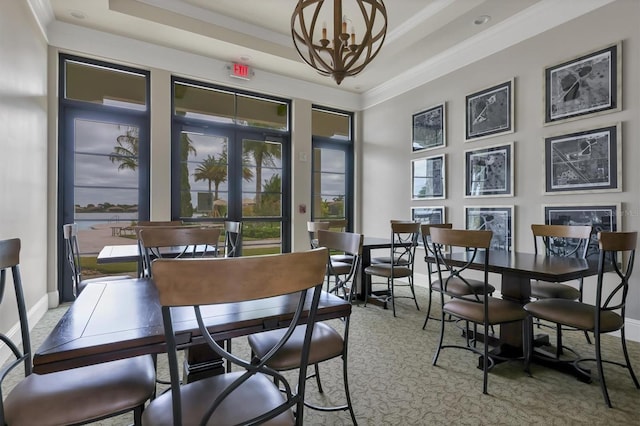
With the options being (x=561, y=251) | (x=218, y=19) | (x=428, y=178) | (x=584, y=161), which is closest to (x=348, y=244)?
(x=561, y=251)

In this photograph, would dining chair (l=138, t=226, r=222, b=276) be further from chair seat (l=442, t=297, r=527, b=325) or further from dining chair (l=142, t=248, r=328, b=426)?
chair seat (l=442, t=297, r=527, b=325)

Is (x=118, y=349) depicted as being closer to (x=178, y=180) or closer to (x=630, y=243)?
(x=630, y=243)

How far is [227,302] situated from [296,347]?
732mm

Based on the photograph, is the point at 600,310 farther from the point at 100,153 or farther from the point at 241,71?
the point at 100,153

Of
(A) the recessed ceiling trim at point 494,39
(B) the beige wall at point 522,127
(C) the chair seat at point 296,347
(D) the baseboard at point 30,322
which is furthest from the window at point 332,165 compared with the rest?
Answer: (C) the chair seat at point 296,347

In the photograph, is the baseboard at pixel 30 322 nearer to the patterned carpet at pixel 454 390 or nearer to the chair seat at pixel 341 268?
the patterned carpet at pixel 454 390

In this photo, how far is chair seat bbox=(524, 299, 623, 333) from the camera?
1941mm

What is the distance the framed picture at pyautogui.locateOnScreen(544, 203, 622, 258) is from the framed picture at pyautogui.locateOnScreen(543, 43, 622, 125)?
88 centimetres

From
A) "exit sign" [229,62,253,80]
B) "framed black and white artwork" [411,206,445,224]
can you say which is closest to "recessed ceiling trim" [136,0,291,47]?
"exit sign" [229,62,253,80]

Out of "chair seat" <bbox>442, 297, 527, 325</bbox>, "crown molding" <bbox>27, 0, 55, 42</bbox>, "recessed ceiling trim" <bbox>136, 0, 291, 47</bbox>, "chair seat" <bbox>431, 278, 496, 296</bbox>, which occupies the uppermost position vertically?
"recessed ceiling trim" <bbox>136, 0, 291, 47</bbox>

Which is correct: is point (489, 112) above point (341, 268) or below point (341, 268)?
Answer: above

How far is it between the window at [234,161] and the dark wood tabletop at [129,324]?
3371 millimetres

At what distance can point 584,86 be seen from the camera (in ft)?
10.4

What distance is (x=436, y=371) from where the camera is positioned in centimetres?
229
